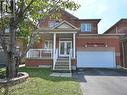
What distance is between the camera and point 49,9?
47.5 ft

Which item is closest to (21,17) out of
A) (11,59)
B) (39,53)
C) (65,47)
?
(11,59)

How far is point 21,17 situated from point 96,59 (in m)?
16.3

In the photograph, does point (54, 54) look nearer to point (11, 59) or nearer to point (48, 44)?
point (48, 44)

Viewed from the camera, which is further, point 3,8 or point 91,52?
point 91,52

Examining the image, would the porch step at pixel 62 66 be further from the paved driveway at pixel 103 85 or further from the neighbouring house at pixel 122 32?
the neighbouring house at pixel 122 32

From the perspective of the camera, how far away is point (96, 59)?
27.6 metres

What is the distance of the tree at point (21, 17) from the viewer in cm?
1273

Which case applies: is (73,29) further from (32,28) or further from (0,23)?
(0,23)

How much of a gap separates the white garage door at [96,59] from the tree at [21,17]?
1344 cm

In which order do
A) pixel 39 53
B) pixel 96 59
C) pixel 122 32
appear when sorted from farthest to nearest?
pixel 122 32
pixel 96 59
pixel 39 53

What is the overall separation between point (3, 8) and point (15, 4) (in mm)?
1015

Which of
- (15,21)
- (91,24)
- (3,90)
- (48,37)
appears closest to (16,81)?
(3,90)

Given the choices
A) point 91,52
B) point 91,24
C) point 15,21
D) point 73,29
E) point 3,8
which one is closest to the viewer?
point 15,21

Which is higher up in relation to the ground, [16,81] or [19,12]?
[19,12]
